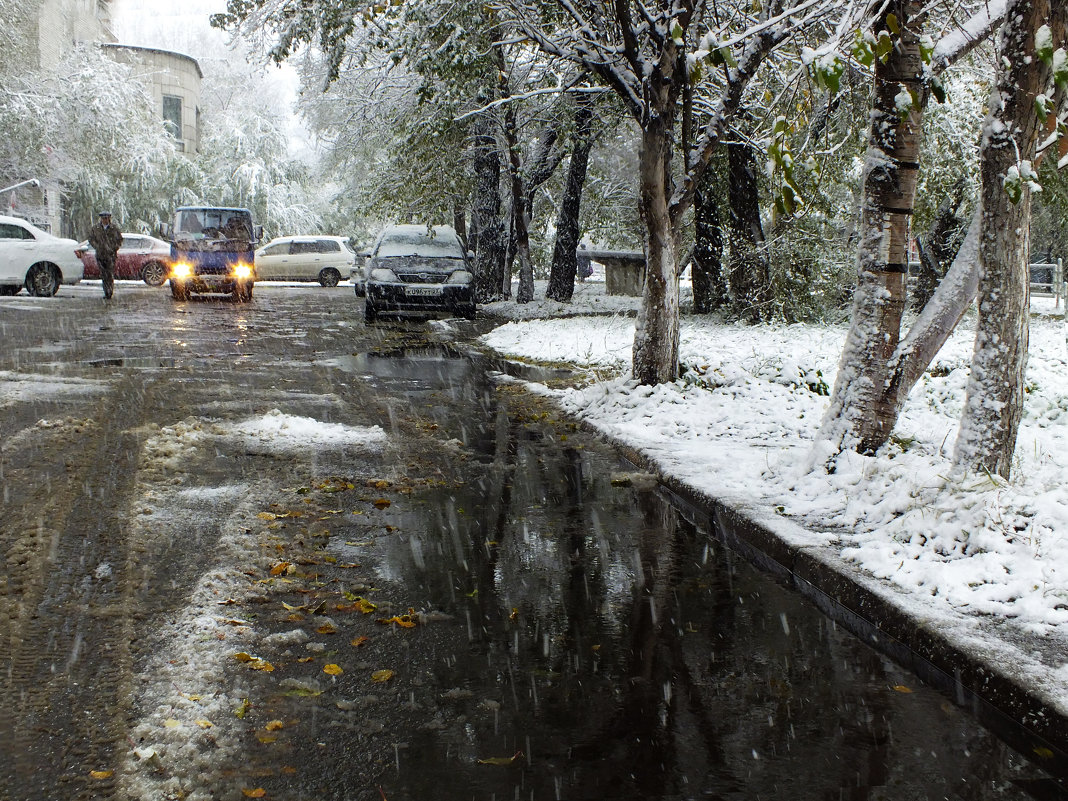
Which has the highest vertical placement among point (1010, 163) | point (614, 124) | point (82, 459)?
point (614, 124)

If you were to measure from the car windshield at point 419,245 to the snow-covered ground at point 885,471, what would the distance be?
26.3 feet

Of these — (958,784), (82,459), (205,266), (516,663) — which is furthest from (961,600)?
(205,266)

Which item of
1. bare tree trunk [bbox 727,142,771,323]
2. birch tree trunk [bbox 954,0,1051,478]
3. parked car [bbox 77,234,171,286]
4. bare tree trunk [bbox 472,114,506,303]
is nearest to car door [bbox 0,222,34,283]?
parked car [bbox 77,234,171,286]

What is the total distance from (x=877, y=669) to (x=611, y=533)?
2104 mm

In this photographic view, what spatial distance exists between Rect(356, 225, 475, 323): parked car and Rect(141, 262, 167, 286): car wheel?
618 inches

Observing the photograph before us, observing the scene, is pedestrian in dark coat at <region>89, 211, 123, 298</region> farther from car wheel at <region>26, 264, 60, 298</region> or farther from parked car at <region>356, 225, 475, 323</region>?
parked car at <region>356, 225, 475, 323</region>

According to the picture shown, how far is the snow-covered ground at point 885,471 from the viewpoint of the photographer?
457cm

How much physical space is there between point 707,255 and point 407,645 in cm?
1852

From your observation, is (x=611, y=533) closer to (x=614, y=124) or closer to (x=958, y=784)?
(x=958, y=784)

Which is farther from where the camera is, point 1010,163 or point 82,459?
point 82,459

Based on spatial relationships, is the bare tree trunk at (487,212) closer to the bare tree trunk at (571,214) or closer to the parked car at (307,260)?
the bare tree trunk at (571,214)

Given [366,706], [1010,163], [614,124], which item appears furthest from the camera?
[614,124]

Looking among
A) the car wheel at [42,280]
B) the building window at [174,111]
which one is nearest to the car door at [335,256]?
the car wheel at [42,280]

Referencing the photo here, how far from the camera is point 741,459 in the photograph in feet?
24.8
